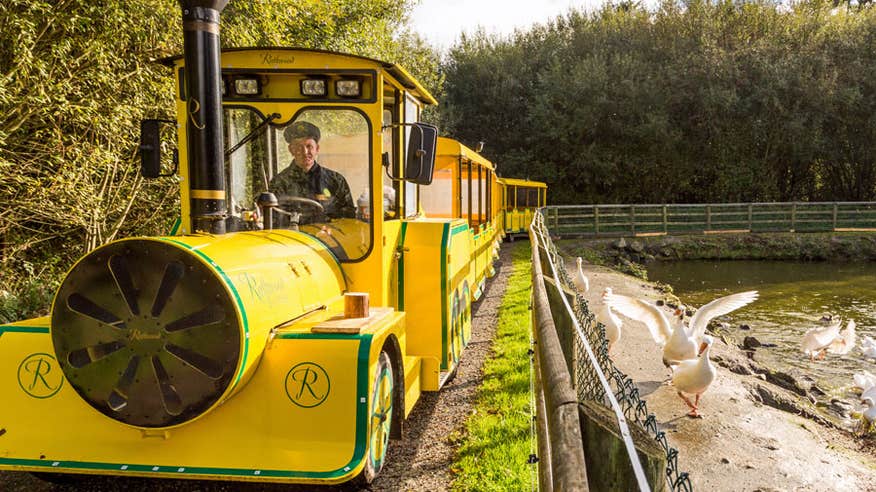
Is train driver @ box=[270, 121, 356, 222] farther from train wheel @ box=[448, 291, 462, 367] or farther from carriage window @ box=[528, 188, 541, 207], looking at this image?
carriage window @ box=[528, 188, 541, 207]

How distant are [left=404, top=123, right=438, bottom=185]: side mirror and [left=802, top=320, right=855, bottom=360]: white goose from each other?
9.28 meters

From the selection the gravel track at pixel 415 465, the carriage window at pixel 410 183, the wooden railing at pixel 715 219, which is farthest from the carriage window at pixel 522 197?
the carriage window at pixel 410 183

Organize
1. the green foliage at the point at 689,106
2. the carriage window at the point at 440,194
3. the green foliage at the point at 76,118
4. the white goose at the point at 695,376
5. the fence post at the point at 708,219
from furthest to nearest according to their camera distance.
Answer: the green foliage at the point at 689,106 → the fence post at the point at 708,219 → the carriage window at the point at 440,194 → the green foliage at the point at 76,118 → the white goose at the point at 695,376

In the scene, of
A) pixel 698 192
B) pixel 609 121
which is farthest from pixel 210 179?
pixel 698 192

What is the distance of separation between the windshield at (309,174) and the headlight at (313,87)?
0.41 feet

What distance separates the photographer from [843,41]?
28.8m

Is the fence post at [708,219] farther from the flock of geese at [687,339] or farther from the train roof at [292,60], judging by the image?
the train roof at [292,60]

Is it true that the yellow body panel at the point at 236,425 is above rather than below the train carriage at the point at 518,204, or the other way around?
below

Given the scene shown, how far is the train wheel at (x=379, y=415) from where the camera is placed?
3688 millimetres

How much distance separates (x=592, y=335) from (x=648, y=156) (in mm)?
27744

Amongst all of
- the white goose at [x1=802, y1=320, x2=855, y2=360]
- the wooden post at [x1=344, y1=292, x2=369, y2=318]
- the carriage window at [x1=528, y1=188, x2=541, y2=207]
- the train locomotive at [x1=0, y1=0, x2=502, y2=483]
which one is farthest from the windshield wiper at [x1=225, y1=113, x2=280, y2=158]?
the carriage window at [x1=528, y1=188, x2=541, y2=207]

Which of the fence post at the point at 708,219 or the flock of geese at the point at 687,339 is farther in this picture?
the fence post at the point at 708,219

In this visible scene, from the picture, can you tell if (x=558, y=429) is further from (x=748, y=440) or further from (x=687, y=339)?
(x=687, y=339)

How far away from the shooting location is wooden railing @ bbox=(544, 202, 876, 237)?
26.5 m
